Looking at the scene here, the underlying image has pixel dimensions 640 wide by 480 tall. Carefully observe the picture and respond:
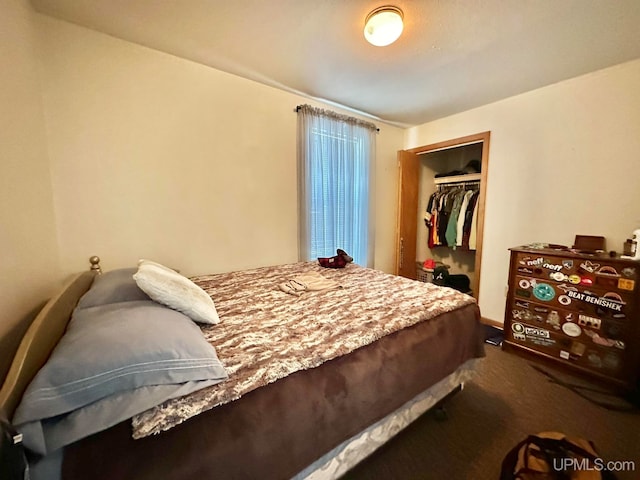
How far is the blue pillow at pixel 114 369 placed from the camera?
61cm

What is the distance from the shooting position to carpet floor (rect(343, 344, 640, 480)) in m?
1.26

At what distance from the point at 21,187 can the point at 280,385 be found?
61.7 inches

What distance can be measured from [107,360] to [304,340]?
66cm

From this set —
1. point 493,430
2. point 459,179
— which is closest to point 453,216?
point 459,179

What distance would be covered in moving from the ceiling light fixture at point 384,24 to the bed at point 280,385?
164cm

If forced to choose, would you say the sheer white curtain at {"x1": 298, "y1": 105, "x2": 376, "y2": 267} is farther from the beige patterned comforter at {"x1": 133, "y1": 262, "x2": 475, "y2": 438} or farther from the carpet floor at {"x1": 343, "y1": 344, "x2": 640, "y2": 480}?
Result: the carpet floor at {"x1": 343, "y1": 344, "x2": 640, "y2": 480}

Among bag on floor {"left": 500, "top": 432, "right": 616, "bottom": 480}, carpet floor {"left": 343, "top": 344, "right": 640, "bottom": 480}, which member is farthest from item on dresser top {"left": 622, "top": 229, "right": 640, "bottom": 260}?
bag on floor {"left": 500, "top": 432, "right": 616, "bottom": 480}

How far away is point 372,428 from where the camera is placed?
1.12 metres

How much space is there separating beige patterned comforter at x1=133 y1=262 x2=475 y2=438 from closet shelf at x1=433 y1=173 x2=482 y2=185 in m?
2.16

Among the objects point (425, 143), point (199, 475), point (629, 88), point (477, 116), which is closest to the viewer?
point (199, 475)

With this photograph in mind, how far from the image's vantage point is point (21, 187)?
1224mm

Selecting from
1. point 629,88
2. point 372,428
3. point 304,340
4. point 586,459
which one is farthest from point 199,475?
point 629,88

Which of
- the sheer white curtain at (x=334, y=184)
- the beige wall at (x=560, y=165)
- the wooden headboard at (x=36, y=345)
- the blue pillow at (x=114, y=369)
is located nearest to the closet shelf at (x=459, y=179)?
the beige wall at (x=560, y=165)

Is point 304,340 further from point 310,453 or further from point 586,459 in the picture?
point 586,459
